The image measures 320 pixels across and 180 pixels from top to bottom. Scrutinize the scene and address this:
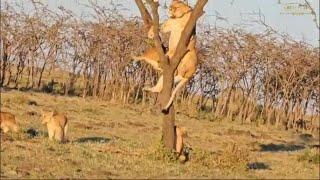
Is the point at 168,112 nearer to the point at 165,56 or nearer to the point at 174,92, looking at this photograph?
the point at 174,92

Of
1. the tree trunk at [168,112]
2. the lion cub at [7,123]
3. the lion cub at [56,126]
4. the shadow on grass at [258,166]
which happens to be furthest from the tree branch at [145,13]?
the lion cub at [7,123]

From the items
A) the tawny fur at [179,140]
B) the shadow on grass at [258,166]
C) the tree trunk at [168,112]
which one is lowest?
the shadow on grass at [258,166]

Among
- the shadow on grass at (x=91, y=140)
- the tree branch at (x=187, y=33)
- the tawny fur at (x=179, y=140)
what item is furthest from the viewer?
the shadow on grass at (x=91, y=140)

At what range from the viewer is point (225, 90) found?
42688mm

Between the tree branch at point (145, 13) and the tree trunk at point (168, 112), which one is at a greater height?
the tree branch at point (145, 13)

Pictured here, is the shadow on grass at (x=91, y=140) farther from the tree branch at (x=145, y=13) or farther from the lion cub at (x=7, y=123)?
the tree branch at (x=145, y=13)

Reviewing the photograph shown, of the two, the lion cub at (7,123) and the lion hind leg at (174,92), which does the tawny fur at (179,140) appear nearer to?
the lion hind leg at (174,92)

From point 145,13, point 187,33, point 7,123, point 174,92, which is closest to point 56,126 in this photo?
point 7,123

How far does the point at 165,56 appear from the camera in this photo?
14.2 metres

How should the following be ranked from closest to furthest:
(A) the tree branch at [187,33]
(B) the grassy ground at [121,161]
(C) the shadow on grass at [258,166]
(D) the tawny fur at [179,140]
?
(B) the grassy ground at [121,161] < (A) the tree branch at [187,33] < (D) the tawny fur at [179,140] < (C) the shadow on grass at [258,166]

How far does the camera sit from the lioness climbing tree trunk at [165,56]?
13909 millimetres

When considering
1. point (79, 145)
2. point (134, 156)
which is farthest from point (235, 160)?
point (79, 145)

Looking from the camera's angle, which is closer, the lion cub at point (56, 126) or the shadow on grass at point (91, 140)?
the lion cub at point (56, 126)

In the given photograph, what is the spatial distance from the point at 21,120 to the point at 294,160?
7.90 meters
